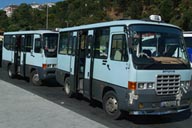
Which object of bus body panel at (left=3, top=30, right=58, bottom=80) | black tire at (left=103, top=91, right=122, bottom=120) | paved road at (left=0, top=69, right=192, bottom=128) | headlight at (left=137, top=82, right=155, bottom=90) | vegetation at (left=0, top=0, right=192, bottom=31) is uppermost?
vegetation at (left=0, top=0, right=192, bottom=31)

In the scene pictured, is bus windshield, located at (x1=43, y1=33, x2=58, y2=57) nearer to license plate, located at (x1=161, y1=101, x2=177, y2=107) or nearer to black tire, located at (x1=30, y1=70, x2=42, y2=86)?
black tire, located at (x1=30, y1=70, x2=42, y2=86)

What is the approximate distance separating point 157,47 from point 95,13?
80926 millimetres

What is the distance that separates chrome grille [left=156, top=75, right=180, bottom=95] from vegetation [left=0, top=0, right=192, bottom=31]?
44056mm

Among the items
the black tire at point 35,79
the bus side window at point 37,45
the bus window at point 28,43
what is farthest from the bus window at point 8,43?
the bus side window at point 37,45

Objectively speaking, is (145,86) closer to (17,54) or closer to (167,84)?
(167,84)

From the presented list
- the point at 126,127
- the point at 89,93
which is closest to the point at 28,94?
the point at 89,93

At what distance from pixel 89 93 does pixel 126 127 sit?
2343 mm

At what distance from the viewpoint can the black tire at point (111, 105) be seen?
960cm

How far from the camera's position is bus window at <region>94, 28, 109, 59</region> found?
10.2m

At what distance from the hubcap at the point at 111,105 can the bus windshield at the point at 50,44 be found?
6.21m

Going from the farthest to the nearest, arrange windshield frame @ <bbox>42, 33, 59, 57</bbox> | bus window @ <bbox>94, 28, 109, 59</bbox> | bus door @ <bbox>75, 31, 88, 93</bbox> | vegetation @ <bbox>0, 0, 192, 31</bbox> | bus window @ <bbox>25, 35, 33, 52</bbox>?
vegetation @ <bbox>0, 0, 192, 31</bbox>, bus window @ <bbox>25, 35, 33, 52</bbox>, windshield frame @ <bbox>42, 33, 59, 57</bbox>, bus door @ <bbox>75, 31, 88, 93</bbox>, bus window @ <bbox>94, 28, 109, 59</bbox>

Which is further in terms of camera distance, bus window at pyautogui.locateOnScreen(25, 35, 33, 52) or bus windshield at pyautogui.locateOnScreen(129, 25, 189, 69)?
bus window at pyautogui.locateOnScreen(25, 35, 33, 52)

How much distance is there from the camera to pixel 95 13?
89562 millimetres

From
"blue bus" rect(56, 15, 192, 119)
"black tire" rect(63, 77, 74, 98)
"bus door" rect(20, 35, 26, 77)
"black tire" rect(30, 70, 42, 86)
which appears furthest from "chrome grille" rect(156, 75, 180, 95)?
"bus door" rect(20, 35, 26, 77)
